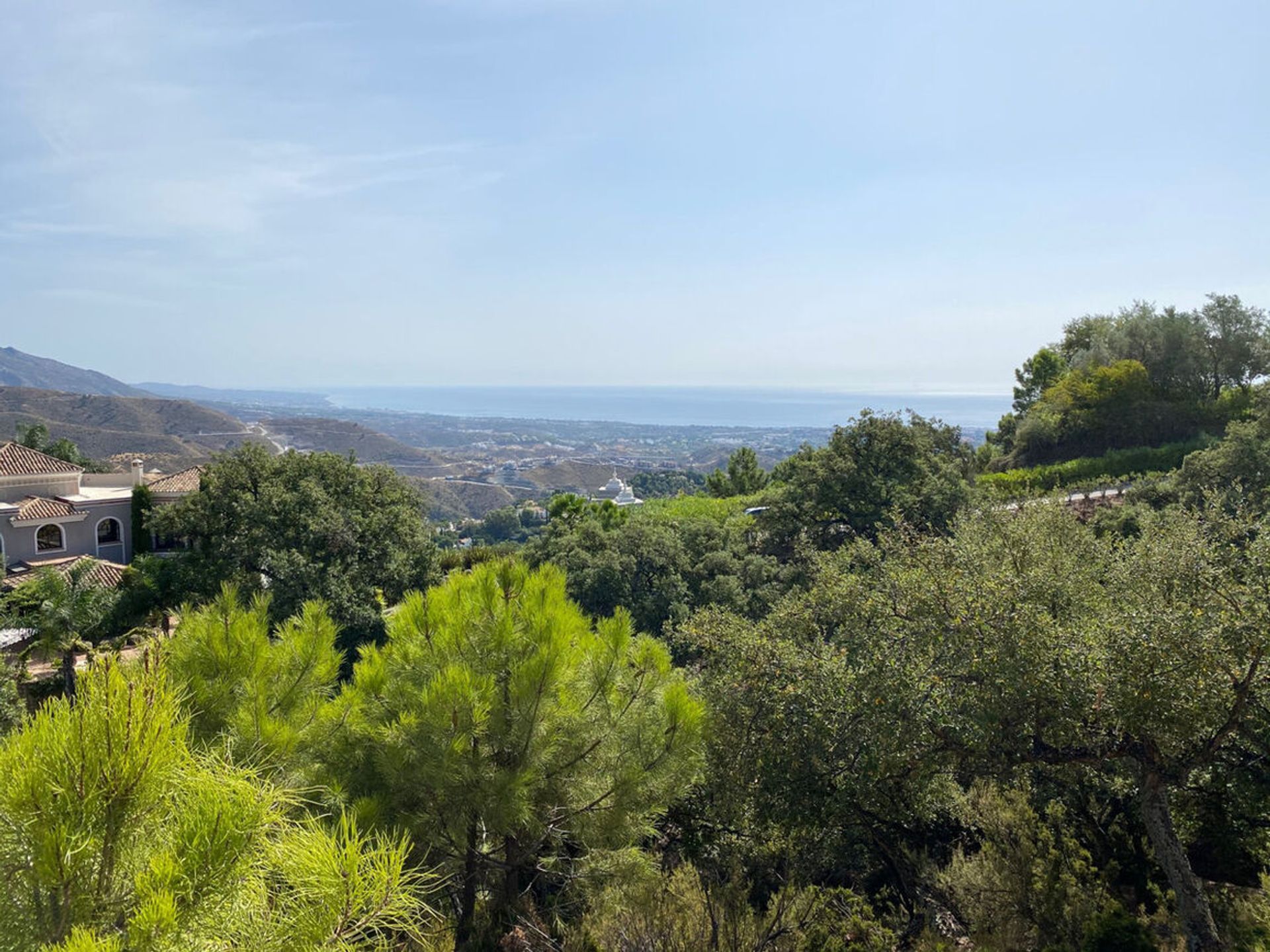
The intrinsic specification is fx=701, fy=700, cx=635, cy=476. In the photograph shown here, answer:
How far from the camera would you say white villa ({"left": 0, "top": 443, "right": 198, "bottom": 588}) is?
21.9m

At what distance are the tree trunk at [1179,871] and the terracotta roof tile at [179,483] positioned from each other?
25.1 metres

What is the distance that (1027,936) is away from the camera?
19.9ft

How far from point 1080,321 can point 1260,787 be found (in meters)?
38.4

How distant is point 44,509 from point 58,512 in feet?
1.23

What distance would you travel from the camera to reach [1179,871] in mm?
5484

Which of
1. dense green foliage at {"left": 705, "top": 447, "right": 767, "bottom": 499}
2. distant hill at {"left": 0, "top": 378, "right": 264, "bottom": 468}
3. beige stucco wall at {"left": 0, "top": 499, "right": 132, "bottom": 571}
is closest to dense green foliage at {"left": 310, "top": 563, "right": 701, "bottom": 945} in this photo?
beige stucco wall at {"left": 0, "top": 499, "right": 132, "bottom": 571}

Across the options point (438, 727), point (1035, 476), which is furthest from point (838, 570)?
point (1035, 476)

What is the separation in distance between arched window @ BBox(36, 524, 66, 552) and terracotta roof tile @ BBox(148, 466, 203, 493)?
9.51 feet

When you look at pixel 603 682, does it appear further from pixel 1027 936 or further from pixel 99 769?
pixel 1027 936

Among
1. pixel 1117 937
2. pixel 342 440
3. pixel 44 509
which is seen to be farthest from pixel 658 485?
pixel 342 440

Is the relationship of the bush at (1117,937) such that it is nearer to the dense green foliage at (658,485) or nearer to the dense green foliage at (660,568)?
the dense green foliage at (660,568)

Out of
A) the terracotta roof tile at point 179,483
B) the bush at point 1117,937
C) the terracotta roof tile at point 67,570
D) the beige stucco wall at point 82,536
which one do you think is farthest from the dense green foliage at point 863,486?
the beige stucco wall at point 82,536

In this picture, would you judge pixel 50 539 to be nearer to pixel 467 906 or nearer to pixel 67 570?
pixel 67 570

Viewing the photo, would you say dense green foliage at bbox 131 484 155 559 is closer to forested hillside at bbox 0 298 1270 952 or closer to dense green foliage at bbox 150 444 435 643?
dense green foliage at bbox 150 444 435 643
